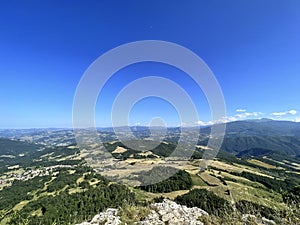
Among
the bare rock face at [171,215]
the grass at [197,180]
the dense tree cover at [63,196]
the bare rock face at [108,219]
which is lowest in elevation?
the dense tree cover at [63,196]

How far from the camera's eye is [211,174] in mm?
109438

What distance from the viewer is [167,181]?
100 metres

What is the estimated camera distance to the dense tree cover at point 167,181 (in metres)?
93.2

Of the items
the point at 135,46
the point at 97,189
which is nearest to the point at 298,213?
the point at 135,46

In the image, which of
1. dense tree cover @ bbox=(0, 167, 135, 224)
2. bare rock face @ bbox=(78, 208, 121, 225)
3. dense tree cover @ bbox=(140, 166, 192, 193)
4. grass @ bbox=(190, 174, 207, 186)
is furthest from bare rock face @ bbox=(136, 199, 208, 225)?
grass @ bbox=(190, 174, 207, 186)

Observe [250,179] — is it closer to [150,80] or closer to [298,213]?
[150,80]

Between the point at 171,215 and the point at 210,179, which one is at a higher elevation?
the point at 171,215

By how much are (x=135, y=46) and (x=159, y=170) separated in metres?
99.4

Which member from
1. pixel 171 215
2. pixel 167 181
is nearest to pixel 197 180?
pixel 167 181

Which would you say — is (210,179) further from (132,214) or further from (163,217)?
(132,214)

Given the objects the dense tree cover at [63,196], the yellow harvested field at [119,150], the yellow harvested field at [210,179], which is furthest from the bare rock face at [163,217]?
the yellow harvested field at [119,150]

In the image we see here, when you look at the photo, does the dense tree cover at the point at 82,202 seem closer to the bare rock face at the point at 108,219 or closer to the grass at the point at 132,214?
the bare rock face at the point at 108,219

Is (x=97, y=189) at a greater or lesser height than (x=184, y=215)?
lesser

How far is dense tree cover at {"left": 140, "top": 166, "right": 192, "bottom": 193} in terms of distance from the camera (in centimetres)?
9319
